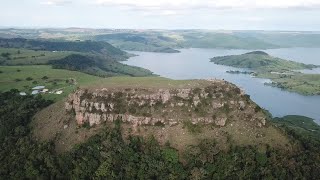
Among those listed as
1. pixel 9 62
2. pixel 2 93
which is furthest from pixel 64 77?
pixel 9 62

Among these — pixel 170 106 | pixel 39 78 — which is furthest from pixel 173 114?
pixel 39 78

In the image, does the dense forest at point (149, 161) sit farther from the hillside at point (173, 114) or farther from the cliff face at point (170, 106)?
the cliff face at point (170, 106)

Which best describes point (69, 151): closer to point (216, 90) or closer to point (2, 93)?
point (216, 90)

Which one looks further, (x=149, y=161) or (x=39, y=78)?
(x=39, y=78)

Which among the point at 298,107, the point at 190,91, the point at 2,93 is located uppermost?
the point at 190,91

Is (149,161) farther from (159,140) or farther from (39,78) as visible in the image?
(39,78)

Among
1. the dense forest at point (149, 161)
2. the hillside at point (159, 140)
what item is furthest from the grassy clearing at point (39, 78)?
the dense forest at point (149, 161)
